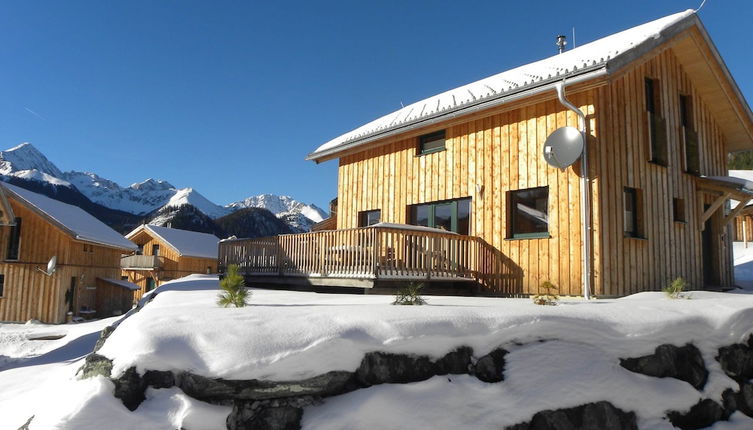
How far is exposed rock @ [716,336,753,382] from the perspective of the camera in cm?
600

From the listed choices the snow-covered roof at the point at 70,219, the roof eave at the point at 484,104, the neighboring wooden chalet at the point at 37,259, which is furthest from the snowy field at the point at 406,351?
the snow-covered roof at the point at 70,219

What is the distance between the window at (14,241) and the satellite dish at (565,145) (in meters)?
27.4

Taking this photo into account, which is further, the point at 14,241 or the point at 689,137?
the point at 14,241

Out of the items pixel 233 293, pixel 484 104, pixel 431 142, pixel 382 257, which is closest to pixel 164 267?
pixel 431 142

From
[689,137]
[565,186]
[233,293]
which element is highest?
[689,137]

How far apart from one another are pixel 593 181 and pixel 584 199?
0.42m

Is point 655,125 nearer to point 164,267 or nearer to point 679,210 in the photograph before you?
point 679,210

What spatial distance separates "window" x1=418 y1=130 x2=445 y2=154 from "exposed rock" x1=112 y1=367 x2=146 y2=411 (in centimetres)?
1009

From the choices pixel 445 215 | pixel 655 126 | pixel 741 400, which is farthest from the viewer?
pixel 445 215

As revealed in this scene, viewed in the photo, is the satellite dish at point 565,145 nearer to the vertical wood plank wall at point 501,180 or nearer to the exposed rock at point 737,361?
the vertical wood plank wall at point 501,180

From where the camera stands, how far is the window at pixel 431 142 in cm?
1307

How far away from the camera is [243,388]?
12.9 ft

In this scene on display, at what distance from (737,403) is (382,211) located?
9.69 m

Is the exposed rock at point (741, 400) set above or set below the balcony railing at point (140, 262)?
below
